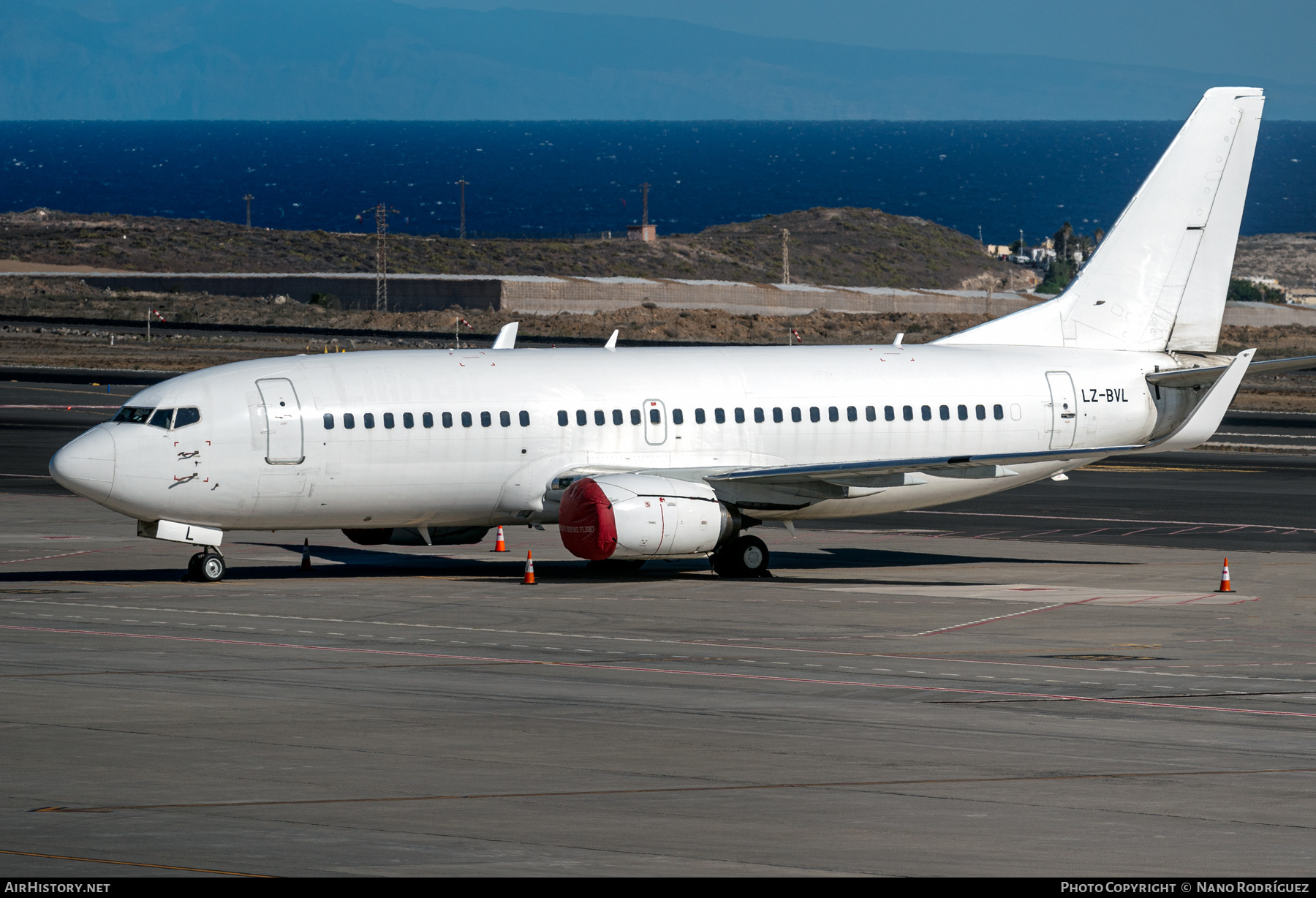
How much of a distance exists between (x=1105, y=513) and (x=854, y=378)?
13109 mm

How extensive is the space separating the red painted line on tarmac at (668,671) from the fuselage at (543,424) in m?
Result: 5.79

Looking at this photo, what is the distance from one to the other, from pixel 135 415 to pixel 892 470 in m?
15.7

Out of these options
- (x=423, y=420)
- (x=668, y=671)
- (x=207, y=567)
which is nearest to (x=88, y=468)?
(x=207, y=567)

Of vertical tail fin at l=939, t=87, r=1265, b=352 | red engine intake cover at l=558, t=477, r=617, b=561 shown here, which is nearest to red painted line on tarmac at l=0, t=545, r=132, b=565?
red engine intake cover at l=558, t=477, r=617, b=561

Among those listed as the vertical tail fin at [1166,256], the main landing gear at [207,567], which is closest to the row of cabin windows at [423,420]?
the main landing gear at [207,567]

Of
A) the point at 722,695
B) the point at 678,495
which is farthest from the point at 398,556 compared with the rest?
the point at 722,695

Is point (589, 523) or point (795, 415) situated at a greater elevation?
point (795, 415)

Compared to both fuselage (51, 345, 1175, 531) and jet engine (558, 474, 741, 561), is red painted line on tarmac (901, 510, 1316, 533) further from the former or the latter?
jet engine (558, 474, 741, 561)

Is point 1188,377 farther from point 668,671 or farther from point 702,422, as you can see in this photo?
point 668,671

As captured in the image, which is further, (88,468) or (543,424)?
(543,424)

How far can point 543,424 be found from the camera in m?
37.6

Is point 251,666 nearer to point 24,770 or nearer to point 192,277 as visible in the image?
point 24,770

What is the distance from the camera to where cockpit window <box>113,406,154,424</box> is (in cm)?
3544

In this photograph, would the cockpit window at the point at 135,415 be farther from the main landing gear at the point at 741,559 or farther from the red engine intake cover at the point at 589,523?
the main landing gear at the point at 741,559
